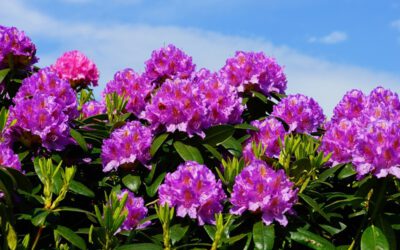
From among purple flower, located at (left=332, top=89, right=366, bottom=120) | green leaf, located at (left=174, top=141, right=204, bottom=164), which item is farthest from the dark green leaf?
purple flower, located at (left=332, top=89, right=366, bottom=120)

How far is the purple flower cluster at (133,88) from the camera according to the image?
3752 millimetres

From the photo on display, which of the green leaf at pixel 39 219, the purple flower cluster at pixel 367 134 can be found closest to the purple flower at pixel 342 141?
the purple flower cluster at pixel 367 134

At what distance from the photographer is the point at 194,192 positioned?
8.87ft

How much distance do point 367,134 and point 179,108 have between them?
0.90 m

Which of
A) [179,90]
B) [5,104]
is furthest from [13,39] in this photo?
[179,90]

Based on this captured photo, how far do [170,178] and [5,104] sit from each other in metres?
1.49

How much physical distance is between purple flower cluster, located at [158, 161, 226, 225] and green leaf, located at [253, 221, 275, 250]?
0.22 metres

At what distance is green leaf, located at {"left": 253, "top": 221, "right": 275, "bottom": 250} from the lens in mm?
2535

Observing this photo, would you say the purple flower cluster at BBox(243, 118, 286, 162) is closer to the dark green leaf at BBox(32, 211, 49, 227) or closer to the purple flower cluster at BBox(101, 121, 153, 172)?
the purple flower cluster at BBox(101, 121, 153, 172)

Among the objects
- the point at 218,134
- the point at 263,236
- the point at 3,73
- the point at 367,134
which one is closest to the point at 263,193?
the point at 263,236

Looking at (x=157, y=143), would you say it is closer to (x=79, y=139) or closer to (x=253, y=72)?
(x=79, y=139)

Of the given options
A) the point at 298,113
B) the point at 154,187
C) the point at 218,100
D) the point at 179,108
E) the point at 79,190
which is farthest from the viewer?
the point at 298,113

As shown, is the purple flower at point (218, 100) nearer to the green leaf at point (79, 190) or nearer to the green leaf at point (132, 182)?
the green leaf at point (132, 182)

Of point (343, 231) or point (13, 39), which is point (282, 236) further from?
point (13, 39)
